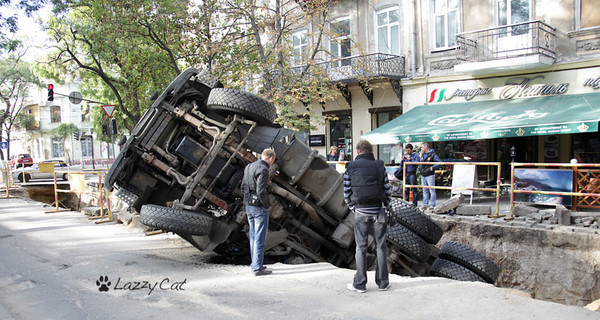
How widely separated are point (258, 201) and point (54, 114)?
51.8 metres

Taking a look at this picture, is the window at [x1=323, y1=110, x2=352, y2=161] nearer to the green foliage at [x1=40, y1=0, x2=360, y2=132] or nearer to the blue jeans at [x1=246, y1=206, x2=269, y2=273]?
the green foliage at [x1=40, y1=0, x2=360, y2=132]

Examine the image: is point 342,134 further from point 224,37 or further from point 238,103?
point 238,103

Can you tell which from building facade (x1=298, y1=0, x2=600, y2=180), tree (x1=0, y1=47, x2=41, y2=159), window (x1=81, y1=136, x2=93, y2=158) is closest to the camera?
building facade (x1=298, y1=0, x2=600, y2=180)

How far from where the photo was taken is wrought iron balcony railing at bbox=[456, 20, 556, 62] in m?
13.6

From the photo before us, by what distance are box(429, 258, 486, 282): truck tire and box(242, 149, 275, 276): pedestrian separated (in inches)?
94.7

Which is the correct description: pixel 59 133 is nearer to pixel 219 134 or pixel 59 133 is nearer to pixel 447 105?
pixel 447 105

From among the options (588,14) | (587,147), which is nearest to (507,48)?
(588,14)

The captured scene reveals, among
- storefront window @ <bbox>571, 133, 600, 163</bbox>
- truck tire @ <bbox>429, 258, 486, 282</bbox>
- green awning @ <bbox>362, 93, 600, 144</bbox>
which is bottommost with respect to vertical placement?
truck tire @ <bbox>429, 258, 486, 282</bbox>

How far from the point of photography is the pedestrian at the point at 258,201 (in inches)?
207

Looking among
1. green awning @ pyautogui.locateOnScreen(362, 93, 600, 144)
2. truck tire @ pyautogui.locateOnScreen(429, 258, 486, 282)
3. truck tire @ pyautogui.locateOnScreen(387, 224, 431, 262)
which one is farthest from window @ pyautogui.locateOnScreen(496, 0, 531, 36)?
truck tire @ pyautogui.locateOnScreen(387, 224, 431, 262)

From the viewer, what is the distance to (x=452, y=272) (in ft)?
20.1

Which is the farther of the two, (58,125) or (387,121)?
(58,125)

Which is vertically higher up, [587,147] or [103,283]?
[587,147]

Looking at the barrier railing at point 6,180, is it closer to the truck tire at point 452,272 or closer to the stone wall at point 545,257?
the truck tire at point 452,272
